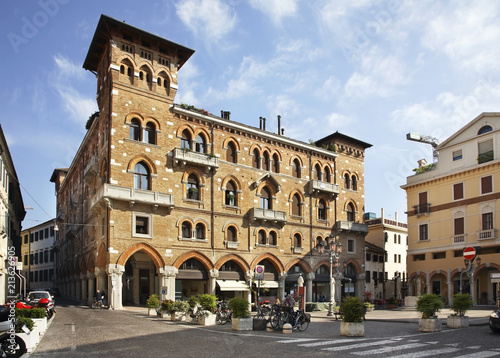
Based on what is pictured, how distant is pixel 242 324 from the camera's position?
2012 centimetres

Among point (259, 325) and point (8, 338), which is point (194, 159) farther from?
point (8, 338)

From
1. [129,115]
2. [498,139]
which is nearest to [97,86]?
[129,115]

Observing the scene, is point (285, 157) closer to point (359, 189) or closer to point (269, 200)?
point (269, 200)

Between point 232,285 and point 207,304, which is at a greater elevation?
point 207,304

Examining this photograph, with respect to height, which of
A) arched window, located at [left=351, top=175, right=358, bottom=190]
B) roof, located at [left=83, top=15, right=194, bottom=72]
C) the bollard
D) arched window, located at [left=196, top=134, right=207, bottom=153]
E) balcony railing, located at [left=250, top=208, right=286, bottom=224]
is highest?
roof, located at [left=83, top=15, right=194, bottom=72]

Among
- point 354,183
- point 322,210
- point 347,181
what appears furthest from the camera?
point 354,183

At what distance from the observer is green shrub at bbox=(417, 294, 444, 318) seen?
64.4ft

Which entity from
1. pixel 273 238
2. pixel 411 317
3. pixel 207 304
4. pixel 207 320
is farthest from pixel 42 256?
pixel 411 317

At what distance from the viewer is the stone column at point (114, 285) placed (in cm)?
3269

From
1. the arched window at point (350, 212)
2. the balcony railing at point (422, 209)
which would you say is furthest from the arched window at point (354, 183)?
the balcony railing at point (422, 209)

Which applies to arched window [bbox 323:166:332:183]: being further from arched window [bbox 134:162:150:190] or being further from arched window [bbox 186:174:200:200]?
arched window [bbox 134:162:150:190]

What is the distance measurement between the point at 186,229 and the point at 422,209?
79.9 ft

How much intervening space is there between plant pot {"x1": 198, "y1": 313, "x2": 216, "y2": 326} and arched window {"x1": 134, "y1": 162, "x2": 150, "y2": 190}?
49.4 feet

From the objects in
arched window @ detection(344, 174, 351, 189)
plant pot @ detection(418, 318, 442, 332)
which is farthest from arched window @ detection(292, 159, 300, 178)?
plant pot @ detection(418, 318, 442, 332)
